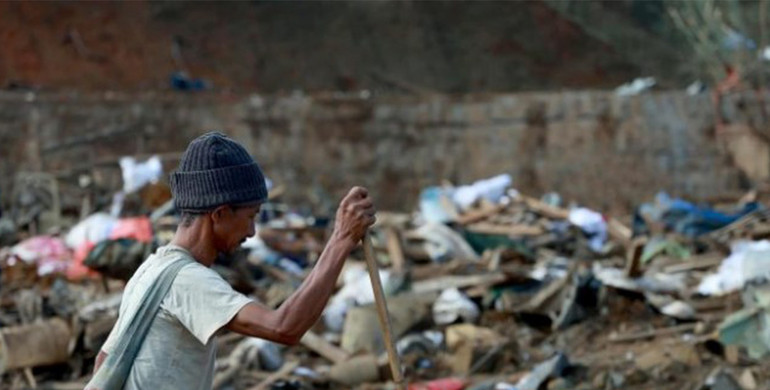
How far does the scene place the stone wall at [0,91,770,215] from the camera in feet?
52.5

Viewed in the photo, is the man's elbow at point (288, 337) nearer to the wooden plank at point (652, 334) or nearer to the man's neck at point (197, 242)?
the man's neck at point (197, 242)

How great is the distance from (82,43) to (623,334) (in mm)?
16822

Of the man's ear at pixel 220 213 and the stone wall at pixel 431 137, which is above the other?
the man's ear at pixel 220 213

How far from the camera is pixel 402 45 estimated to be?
84.7ft

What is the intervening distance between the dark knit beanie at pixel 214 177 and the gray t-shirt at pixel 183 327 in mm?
166

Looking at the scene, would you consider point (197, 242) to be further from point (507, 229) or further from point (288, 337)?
point (507, 229)

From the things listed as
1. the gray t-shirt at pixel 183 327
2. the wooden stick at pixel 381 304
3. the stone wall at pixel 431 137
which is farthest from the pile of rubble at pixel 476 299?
the gray t-shirt at pixel 183 327

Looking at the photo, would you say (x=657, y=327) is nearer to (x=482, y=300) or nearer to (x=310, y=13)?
(x=482, y=300)

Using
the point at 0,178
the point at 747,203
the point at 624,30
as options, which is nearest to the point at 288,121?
the point at 0,178

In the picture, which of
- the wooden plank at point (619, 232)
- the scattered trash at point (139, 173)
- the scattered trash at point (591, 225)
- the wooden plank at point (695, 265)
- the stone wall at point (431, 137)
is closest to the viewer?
the wooden plank at point (695, 265)

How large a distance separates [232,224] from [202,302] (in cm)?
26

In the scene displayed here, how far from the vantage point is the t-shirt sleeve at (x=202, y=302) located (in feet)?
9.94

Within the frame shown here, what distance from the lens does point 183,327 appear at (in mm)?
3109

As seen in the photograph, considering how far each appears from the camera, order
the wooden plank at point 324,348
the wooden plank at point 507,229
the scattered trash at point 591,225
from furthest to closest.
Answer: the scattered trash at point 591,225, the wooden plank at point 507,229, the wooden plank at point 324,348
